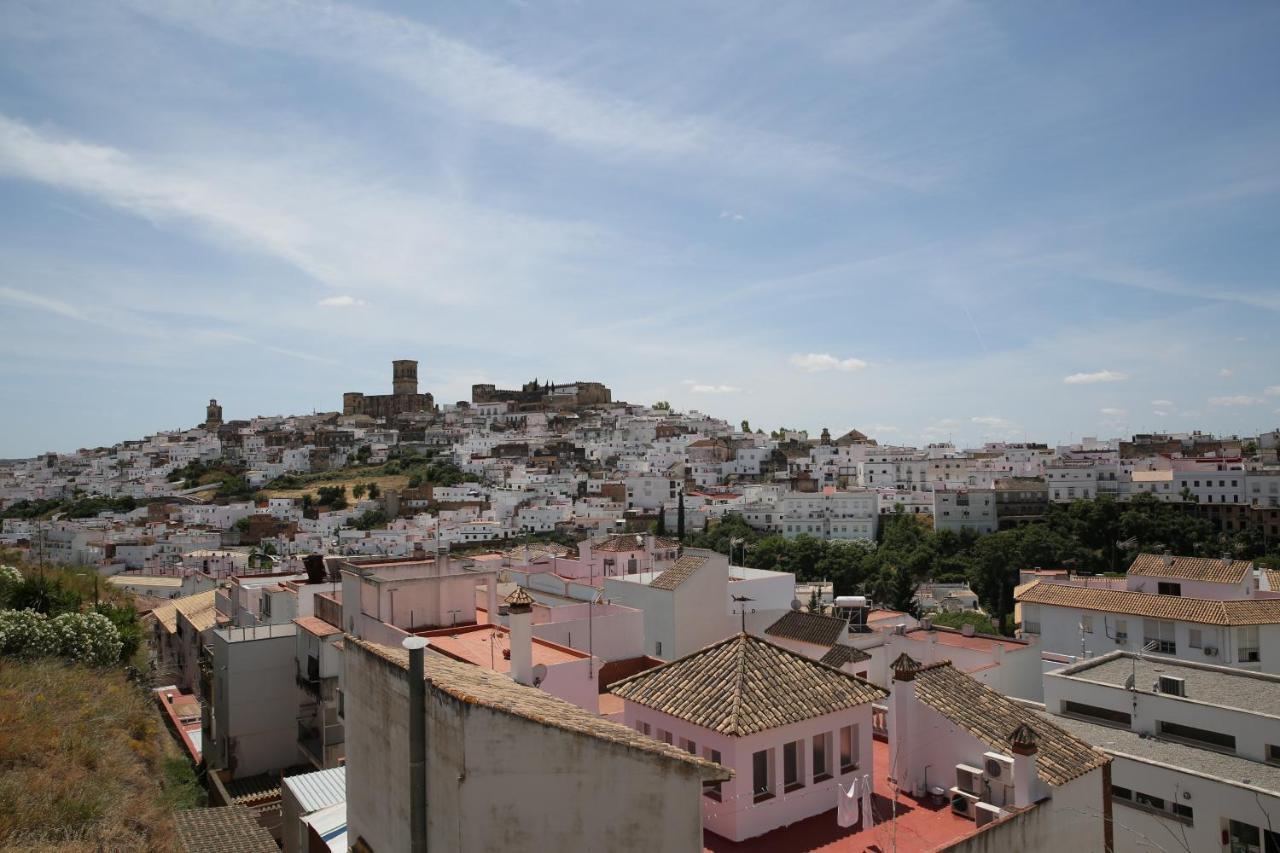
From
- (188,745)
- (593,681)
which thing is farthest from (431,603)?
(188,745)

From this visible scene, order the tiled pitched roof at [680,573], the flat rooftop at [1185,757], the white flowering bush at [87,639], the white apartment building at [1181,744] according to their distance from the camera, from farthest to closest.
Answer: the tiled pitched roof at [680,573], the white flowering bush at [87,639], the flat rooftop at [1185,757], the white apartment building at [1181,744]

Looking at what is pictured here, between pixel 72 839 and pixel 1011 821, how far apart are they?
8275 millimetres

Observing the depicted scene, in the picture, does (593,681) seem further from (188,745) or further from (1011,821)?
(188,745)

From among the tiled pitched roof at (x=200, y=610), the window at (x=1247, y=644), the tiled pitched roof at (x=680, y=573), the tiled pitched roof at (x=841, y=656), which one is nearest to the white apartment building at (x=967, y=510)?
the window at (x=1247, y=644)

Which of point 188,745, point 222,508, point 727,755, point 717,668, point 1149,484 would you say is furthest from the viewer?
point 222,508

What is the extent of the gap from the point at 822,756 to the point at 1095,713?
7960mm

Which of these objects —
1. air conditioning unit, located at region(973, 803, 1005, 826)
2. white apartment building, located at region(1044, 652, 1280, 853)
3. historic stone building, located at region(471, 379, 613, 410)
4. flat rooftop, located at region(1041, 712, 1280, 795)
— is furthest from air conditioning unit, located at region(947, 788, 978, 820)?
historic stone building, located at region(471, 379, 613, 410)

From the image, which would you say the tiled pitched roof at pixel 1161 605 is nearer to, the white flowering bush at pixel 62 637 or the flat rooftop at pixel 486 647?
the flat rooftop at pixel 486 647

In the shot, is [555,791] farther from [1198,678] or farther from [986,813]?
[1198,678]

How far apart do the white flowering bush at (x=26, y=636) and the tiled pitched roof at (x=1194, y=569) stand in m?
23.3

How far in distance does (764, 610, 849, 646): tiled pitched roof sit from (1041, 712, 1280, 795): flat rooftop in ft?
10.1

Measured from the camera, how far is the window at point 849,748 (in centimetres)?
734

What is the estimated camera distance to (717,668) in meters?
7.61

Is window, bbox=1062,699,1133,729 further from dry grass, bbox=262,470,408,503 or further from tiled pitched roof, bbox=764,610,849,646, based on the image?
dry grass, bbox=262,470,408,503
